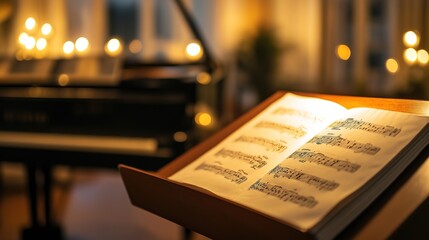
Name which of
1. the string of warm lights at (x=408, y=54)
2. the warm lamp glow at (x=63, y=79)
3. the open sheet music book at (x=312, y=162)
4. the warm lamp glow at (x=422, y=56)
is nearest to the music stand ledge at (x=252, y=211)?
the open sheet music book at (x=312, y=162)

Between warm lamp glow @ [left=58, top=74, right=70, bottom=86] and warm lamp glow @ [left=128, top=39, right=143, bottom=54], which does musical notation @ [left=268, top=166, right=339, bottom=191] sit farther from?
warm lamp glow @ [left=128, top=39, right=143, bottom=54]

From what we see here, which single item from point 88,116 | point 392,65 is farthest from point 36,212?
point 392,65

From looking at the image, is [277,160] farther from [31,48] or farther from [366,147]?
[31,48]

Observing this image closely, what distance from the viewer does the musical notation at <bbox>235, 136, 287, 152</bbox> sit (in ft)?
3.52

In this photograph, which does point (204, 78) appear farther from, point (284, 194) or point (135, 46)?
point (135, 46)

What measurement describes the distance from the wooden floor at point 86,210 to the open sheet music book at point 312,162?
6.75ft

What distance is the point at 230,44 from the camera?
7184 mm

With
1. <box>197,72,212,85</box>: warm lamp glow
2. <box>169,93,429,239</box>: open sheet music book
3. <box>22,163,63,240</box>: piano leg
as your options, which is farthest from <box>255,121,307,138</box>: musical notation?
<box>22,163,63,240</box>: piano leg

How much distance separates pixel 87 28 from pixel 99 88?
380 centimetres

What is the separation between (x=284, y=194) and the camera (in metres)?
0.85

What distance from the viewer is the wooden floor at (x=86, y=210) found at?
342 cm

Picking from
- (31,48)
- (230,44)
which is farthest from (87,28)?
(31,48)

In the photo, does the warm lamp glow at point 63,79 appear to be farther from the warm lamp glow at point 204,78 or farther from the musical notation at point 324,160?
the musical notation at point 324,160

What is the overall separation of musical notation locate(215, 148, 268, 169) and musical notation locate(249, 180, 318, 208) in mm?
112
